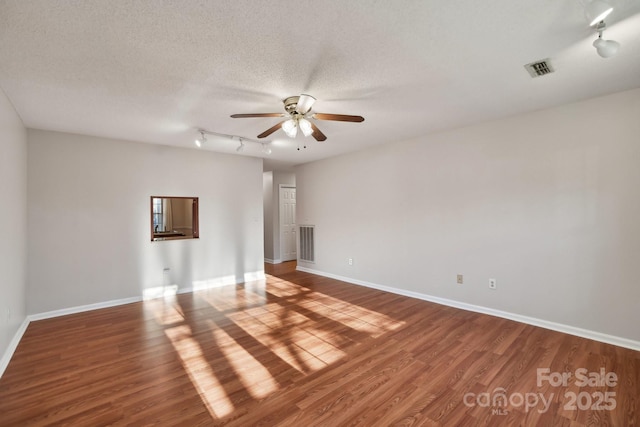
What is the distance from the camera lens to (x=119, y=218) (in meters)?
4.34

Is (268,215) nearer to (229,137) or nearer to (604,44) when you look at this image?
(229,137)

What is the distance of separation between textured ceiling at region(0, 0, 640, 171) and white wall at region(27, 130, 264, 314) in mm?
781

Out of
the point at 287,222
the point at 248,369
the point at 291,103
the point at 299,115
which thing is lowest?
the point at 248,369

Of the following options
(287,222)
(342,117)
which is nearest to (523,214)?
(342,117)

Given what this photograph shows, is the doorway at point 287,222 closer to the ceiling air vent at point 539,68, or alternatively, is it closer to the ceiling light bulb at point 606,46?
the ceiling air vent at point 539,68

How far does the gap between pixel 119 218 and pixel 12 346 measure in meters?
1.95

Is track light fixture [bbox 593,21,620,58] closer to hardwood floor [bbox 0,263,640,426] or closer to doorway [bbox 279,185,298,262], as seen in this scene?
hardwood floor [bbox 0,263,640,426]

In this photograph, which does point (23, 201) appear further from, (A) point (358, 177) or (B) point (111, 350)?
(A) point (358, 177)

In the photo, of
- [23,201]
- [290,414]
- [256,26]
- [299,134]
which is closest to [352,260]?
[299,134]

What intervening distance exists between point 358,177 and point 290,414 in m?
4.09

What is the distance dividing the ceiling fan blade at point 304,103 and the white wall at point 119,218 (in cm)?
310

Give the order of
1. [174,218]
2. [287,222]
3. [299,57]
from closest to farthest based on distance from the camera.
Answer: [299,57] < [174,218] < [287,222]

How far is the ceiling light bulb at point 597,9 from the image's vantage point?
59.6 inches

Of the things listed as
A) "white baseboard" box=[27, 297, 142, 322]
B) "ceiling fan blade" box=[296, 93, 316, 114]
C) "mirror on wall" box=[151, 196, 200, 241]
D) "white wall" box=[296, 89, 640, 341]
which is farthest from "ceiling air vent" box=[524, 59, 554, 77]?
"white baseboard" box=[27, 297, 142, 322]
